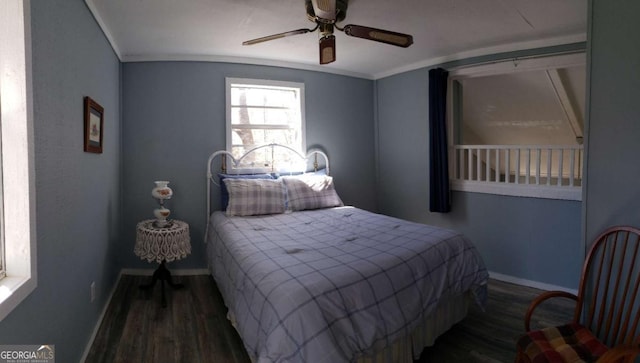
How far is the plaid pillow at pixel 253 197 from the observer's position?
319 centimetres

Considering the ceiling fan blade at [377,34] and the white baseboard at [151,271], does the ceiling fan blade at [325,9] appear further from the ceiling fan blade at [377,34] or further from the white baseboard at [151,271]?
the white baseboard at [151,271]

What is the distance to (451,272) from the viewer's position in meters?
2.17

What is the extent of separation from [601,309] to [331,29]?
2269mm

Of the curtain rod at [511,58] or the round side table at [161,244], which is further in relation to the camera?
the curtain rod at [511,58]

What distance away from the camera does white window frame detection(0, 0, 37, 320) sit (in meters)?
1.20

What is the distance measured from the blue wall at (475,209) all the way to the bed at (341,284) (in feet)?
3.93

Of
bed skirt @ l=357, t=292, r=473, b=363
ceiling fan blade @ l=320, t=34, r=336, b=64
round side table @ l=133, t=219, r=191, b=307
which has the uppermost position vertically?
ceiling fan blade @ l=320, t=34, r=336, b=64

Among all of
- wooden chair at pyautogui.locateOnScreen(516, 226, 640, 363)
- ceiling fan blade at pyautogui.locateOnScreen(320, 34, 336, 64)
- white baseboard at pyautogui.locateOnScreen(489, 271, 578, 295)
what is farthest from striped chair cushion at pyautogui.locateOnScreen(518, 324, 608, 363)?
ceiling fan blade at pyautogui.locateOnScreen(320, 34, 336, 64)

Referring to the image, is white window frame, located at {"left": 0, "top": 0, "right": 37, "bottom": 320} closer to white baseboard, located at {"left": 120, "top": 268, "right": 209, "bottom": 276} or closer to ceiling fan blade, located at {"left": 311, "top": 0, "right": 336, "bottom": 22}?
ceiling fan blade, located at {"left": 311, "top": 0, "right": 336, "bottom": 22}

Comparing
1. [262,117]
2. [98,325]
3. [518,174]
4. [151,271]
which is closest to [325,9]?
[262,117]

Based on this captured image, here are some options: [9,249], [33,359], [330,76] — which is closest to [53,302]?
[33,359]

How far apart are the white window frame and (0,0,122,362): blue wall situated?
0.34 ft

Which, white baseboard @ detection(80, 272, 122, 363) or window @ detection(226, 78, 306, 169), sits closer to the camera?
white baseboard @ detection(80, 272, 122, 363)

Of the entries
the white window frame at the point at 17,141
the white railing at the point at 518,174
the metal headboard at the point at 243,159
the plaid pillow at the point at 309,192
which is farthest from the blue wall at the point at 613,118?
the metal headboard at the point at 243,159
